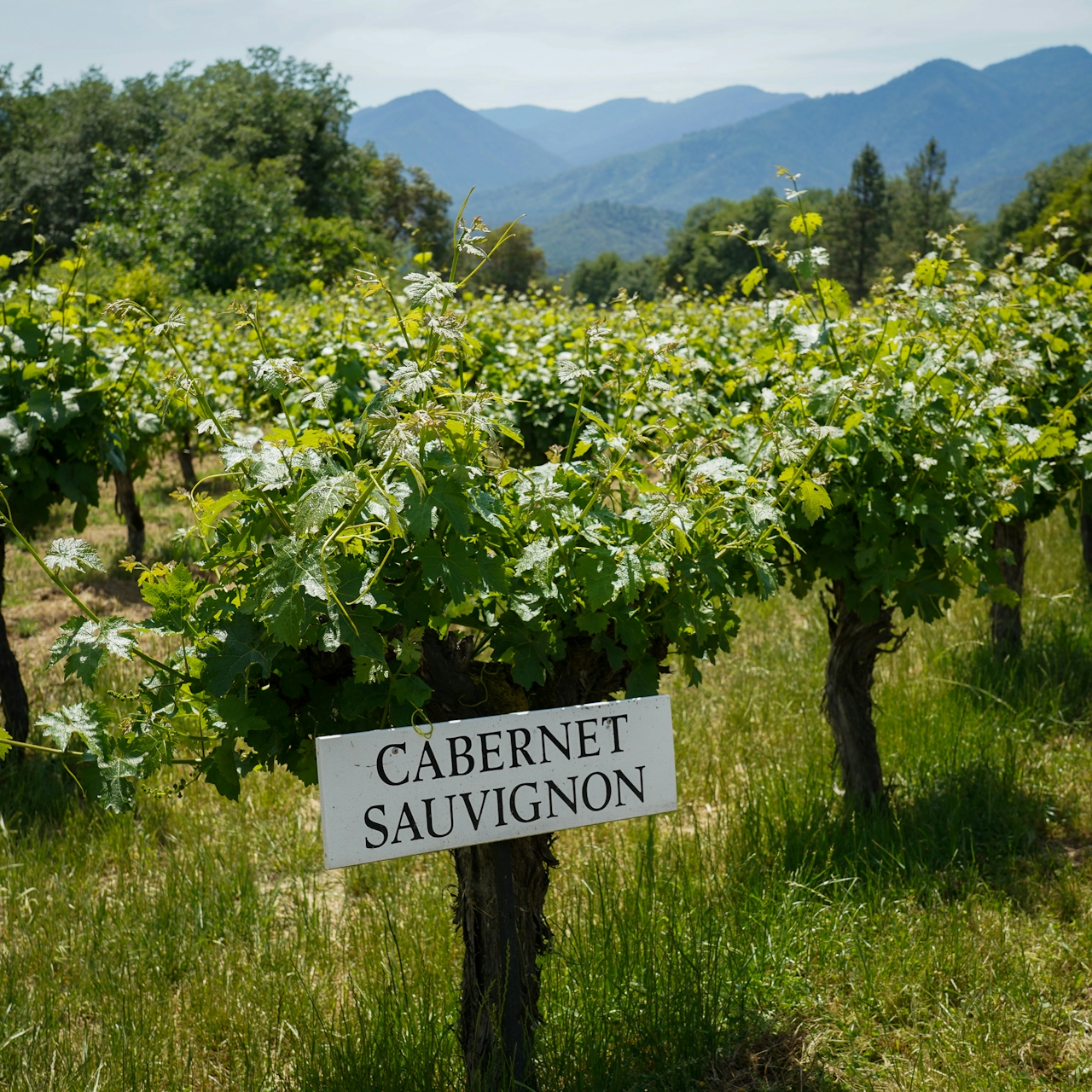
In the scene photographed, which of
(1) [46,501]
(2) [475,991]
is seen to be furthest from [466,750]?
(1) [46,501]

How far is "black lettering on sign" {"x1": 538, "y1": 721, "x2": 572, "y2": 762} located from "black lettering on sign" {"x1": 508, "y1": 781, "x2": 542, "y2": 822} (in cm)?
5

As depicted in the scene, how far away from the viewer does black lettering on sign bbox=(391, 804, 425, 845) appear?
1695 mm

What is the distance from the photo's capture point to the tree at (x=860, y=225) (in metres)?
60.4

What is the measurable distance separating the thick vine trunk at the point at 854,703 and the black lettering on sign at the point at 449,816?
2.13m

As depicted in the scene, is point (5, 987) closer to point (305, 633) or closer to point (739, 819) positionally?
point (305, 633)

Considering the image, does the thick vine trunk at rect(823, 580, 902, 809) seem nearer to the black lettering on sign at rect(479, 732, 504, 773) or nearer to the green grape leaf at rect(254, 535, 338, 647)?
the black lettering on sign at rect(479, 732, 504, 773)

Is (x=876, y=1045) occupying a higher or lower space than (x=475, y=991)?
lower

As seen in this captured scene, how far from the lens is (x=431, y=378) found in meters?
Answer: 1.51

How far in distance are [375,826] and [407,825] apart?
56 millimetres

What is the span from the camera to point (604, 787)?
1860 millimetres

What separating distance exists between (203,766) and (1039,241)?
36.8 metres

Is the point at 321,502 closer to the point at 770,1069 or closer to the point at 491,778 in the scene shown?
the point at 491,778

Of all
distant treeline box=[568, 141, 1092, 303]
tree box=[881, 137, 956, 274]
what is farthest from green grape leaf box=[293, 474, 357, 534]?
tree box=[881, 137, 956, 274]

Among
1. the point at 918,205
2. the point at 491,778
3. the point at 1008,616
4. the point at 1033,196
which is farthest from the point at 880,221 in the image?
the point at 491,778
